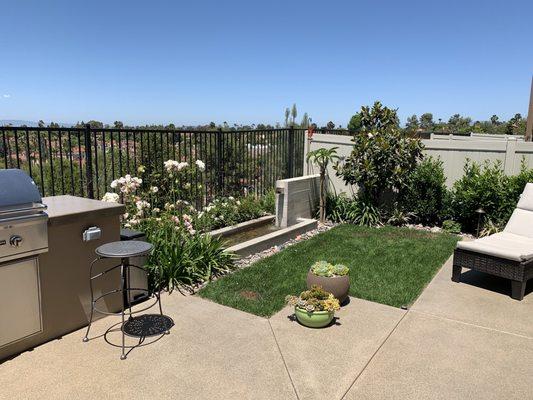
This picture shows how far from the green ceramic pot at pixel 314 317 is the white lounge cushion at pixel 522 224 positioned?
3.62m

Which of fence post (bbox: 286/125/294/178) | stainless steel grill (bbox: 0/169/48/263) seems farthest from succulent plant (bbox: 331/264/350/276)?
fence post (bbox: 286/125/294/178)

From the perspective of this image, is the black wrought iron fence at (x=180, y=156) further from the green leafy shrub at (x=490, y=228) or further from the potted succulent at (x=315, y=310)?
the green leafy shrub at (x=490, y=228)

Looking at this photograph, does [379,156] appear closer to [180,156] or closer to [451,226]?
[451,226]

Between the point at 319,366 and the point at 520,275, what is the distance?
117 inches

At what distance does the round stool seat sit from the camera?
345 centimetres

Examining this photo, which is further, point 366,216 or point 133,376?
point 366,216

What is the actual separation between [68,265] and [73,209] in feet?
1.68

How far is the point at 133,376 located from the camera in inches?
127

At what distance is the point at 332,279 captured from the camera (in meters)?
4.52

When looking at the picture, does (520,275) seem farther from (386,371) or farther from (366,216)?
(366,216)

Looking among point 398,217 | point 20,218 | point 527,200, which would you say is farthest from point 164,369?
point 398,217

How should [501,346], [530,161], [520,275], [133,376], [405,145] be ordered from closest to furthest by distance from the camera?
[133,376] → [501,346] → [520,275] → [530,161] → [405,145]

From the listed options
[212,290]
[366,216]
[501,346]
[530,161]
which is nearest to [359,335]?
[501,346]

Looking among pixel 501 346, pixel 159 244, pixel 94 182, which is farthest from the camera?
pixel 94 182
